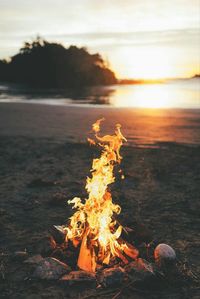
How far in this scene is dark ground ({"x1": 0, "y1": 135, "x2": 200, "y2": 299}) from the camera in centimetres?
578

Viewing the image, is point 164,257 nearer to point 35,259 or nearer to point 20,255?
point 35,259

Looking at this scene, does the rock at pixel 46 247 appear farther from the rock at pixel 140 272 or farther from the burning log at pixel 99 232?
the rock at pixel 140 272

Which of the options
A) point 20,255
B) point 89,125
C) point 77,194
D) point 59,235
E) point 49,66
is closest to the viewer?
point 20,255

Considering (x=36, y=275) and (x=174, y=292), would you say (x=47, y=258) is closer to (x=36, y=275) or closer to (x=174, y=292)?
(x=36, y=275)

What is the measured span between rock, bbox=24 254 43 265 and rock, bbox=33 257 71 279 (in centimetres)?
25

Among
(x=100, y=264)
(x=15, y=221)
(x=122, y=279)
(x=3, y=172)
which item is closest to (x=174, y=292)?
(x=122, y=279)

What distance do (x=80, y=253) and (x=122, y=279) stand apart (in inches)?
29.7

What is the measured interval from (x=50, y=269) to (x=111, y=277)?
3.05ft

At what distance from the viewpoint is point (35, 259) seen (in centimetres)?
632

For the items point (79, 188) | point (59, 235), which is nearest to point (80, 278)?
point (59, 235)

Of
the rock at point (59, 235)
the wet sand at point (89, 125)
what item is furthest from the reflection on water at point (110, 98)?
the rock at point (59, 235)

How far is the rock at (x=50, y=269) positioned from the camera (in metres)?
5.84

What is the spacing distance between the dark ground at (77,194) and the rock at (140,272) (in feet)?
0.61

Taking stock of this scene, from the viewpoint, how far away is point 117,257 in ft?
20.4
